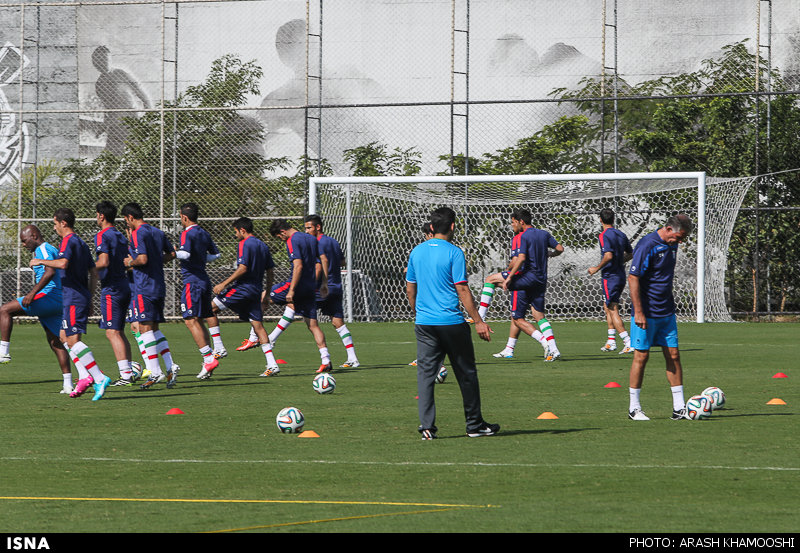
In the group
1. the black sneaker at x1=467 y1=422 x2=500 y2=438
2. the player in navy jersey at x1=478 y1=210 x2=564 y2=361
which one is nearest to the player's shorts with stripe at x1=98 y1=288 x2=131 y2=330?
the black sneaker at x1=467 y1=422 x2=500 y2=438

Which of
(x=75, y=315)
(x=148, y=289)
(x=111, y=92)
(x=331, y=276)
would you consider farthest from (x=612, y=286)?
(x=111, y=92)

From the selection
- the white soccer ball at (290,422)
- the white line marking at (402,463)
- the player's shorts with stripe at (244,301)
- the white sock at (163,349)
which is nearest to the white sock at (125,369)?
the white sock at (163,349)

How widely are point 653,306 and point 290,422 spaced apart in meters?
3.20

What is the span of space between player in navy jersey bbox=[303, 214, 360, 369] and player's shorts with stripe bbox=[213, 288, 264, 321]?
0.89m

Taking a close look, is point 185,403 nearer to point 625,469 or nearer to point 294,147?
point 625,469

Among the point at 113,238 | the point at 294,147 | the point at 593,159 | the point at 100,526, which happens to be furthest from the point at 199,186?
the point at 100,526

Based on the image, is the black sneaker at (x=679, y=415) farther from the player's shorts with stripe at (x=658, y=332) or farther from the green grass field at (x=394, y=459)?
the player's shorts with stripe at (x=658, y=332)

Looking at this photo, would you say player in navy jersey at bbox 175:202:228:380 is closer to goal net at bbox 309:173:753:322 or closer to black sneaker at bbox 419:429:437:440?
black sneaker at bbox 419:429:437:440

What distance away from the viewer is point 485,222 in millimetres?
28625

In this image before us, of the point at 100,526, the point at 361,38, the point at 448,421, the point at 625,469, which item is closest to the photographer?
the point at 100,526

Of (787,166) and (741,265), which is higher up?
(787,166)

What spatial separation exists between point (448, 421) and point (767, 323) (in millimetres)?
17590

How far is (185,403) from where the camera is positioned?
1224 cm

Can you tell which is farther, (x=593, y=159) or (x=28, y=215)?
(x=28, y=215)
